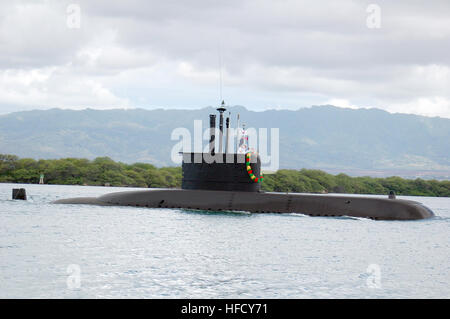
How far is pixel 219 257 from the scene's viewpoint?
60.7 ft

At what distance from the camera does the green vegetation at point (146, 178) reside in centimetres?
11362

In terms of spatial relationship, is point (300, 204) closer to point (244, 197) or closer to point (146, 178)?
→ point (244, 197)

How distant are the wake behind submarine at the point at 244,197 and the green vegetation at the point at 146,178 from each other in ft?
282

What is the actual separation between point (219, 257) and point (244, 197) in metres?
10.8

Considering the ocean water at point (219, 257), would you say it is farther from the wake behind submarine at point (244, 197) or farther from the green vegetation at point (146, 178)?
the green vegetation at point (146, 178)

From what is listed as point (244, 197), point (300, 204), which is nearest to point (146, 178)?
point (244, 197)

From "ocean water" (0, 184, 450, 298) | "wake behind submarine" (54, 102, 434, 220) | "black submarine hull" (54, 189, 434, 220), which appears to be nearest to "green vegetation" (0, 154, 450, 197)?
"ocean water" (0, 184, 450, 298)

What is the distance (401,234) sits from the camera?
2520 centimetres

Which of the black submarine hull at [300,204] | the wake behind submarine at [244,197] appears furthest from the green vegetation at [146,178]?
the black submarine hull at [300,204]

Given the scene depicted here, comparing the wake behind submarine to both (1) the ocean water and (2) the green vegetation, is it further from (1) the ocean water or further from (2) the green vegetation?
(2) the green vegetation

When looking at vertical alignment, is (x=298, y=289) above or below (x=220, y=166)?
below
